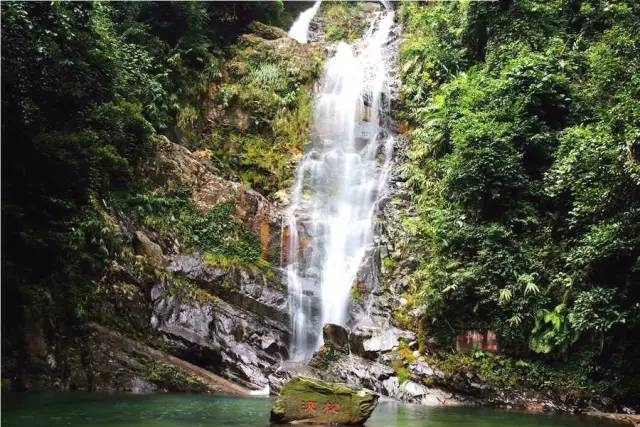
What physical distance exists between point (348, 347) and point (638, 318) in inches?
292

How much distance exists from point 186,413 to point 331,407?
8.81 ft

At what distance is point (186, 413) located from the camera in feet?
31.7

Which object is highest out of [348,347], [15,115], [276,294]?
[15,115]

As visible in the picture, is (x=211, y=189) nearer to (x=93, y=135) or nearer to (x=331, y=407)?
(x=93, y=135)

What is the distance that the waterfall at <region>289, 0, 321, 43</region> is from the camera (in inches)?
1194

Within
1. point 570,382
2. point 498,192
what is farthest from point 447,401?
point 498,192

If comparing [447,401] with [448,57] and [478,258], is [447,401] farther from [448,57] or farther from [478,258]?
[448,57]

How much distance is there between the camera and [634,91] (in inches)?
571

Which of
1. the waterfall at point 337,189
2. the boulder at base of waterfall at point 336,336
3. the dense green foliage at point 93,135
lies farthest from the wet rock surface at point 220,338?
the dense green foliage at point 93,135

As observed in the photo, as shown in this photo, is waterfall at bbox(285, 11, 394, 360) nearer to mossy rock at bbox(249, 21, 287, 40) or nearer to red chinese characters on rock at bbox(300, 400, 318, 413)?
mossy rock at bbox(249, 21, 287, 40)

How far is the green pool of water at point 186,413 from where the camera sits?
8.38 m

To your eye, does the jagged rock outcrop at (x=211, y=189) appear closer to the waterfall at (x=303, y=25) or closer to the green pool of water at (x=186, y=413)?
the green pool of water at (x=186, y=413)

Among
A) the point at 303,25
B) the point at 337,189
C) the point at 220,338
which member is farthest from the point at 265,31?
the point at 220,338

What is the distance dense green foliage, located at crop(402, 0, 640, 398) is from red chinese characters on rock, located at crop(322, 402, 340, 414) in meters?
6.45
